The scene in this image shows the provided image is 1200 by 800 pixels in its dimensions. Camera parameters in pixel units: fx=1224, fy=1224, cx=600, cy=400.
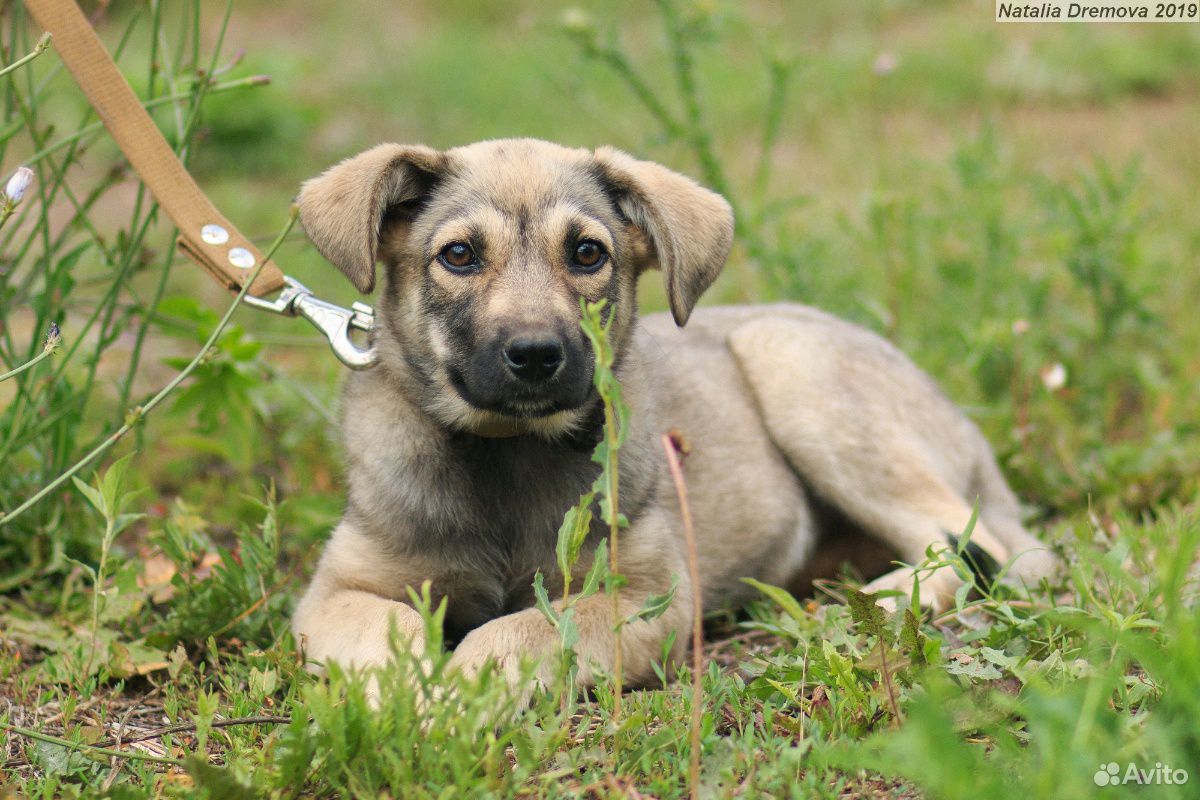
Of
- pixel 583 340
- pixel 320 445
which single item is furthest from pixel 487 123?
pixel 583 340

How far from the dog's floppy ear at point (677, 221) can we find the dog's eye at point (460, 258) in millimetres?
578

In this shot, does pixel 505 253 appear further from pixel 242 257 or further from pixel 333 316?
pixel 242 257

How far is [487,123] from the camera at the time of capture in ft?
33.6

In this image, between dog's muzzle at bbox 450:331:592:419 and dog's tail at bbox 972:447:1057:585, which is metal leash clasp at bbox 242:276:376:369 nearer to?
dog's muzzle at bbox 450:331:592:419

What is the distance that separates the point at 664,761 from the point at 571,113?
27.4 ft

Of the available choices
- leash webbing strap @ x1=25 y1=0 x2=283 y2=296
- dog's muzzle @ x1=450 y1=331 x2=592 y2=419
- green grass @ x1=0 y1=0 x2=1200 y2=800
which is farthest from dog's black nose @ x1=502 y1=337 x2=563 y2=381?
leash webbing strap @ x1=25 y1=0 x2=283 y2=296

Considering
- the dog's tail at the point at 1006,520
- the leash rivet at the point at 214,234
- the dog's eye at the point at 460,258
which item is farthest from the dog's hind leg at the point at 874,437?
the leash rivet at the point at 214,234

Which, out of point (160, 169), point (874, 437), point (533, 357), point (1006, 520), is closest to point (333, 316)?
point (160, 169)

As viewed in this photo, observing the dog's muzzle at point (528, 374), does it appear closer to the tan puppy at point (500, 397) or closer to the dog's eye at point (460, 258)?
the tan puppy at point (500, 397)

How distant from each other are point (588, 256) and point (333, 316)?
81 cm

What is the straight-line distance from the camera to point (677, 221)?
3.71 metres

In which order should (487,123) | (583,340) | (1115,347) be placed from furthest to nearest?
1. (487,123)
2. (1115,347)
3. (583,340)

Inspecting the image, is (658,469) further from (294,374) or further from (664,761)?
(294,374)

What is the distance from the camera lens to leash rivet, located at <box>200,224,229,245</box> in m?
3.68
